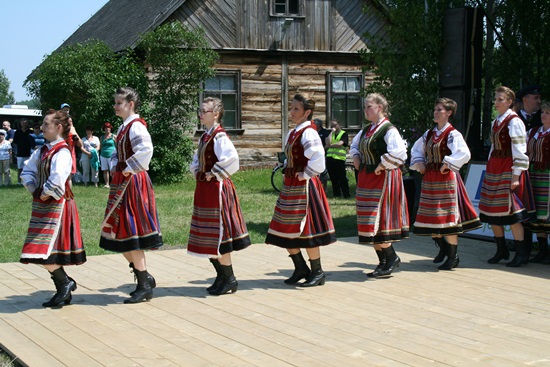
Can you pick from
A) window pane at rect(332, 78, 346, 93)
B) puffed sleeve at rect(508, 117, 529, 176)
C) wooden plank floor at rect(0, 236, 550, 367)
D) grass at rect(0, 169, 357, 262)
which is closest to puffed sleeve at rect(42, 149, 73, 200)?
wooden plank floor at rect(0, 236, 550, 367)

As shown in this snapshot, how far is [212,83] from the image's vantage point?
790 inches

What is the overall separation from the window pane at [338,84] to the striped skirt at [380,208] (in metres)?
14.5

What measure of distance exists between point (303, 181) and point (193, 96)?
11.7m

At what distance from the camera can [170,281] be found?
735 centimetres

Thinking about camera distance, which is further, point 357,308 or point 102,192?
point 102,192


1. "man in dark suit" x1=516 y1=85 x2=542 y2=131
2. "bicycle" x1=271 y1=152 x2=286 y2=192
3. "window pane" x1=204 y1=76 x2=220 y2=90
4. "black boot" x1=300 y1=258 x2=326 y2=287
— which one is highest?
"window pane" x1=204 y1=76 x2=220 y2=90

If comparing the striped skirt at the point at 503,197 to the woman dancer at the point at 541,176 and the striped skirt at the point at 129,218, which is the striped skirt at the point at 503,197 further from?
the striped skirt at the point at 129,218

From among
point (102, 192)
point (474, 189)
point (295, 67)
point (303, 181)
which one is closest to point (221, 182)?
point (303, 181)

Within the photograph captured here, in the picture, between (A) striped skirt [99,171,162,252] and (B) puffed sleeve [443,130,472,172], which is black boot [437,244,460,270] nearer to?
(B) puffed sleeve [443,130,472,172]

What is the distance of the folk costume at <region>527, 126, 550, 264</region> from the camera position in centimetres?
804

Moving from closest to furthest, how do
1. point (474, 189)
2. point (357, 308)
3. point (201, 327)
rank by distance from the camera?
point (201, 327) → point (357, 308) → point (474, 189)

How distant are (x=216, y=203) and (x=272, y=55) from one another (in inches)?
575

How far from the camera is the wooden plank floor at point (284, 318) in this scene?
4.86 metres

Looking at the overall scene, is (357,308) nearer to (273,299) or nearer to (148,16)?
(273,299)
